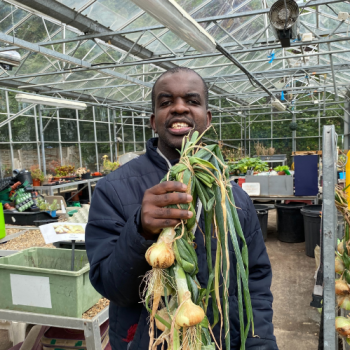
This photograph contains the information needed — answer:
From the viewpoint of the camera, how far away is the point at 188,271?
2.46 feet

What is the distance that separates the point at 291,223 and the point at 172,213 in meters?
5.64

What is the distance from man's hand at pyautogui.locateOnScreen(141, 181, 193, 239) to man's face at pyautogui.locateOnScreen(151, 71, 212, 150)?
41cm

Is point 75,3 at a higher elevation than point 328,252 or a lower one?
higher

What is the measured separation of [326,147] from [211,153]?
57 cm

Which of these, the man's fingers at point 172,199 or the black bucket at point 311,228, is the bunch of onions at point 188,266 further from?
the black bucket at point 311,228

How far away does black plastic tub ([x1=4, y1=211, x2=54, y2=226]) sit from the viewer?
4.06m

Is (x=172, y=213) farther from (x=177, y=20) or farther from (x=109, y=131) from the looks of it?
(x=109, y=131)

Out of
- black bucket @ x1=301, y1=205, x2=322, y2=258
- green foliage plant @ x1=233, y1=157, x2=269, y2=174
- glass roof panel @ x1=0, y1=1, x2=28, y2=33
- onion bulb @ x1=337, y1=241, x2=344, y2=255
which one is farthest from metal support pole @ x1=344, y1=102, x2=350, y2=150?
onion bulb @ x1=337, y1=241, x2=344, y2=255

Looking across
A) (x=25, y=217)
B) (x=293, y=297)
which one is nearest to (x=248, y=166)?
(x=293, y=297)

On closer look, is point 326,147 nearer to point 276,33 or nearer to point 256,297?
point 256,297

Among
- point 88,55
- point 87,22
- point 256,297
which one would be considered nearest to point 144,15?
point 87,22

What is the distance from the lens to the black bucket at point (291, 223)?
5855 mm

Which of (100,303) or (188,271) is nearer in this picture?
(188,271)

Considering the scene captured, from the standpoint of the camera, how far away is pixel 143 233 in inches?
32.2
